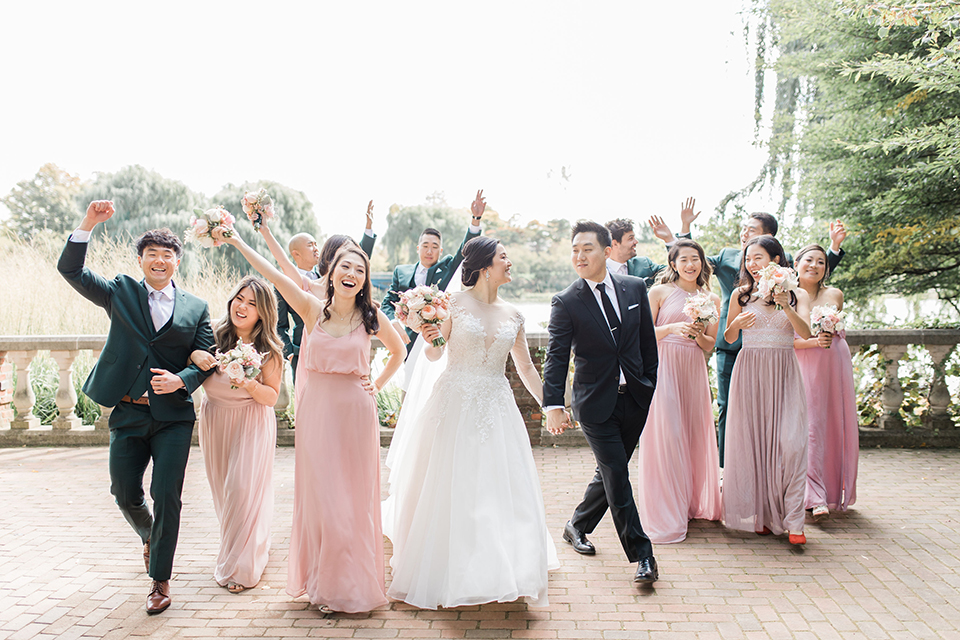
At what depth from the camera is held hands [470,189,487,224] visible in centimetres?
620

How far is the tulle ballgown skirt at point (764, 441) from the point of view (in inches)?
185

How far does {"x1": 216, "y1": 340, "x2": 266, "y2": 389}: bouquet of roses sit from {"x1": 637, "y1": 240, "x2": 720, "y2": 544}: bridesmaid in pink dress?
9.51 feet

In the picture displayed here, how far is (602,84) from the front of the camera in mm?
16250

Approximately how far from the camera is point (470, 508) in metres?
3.64

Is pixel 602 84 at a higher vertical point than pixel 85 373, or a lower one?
higher

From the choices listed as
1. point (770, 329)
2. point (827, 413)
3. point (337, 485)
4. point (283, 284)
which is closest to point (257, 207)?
point (283, 284)

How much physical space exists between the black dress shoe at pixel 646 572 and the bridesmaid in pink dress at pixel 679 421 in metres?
0.85

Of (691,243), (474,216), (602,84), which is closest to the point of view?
(691,243)

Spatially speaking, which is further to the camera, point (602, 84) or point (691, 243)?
point (602, 84)

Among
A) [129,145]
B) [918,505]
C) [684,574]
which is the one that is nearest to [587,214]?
[918,505]

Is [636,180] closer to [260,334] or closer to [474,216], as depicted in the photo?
[474,216]

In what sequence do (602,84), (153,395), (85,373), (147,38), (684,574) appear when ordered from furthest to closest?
(147,38)
(602,84)
(85,373)
(684,574)
(153,395)

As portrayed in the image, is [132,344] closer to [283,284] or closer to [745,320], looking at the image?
[283,284]

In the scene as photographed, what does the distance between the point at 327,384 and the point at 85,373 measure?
22.7 ft
